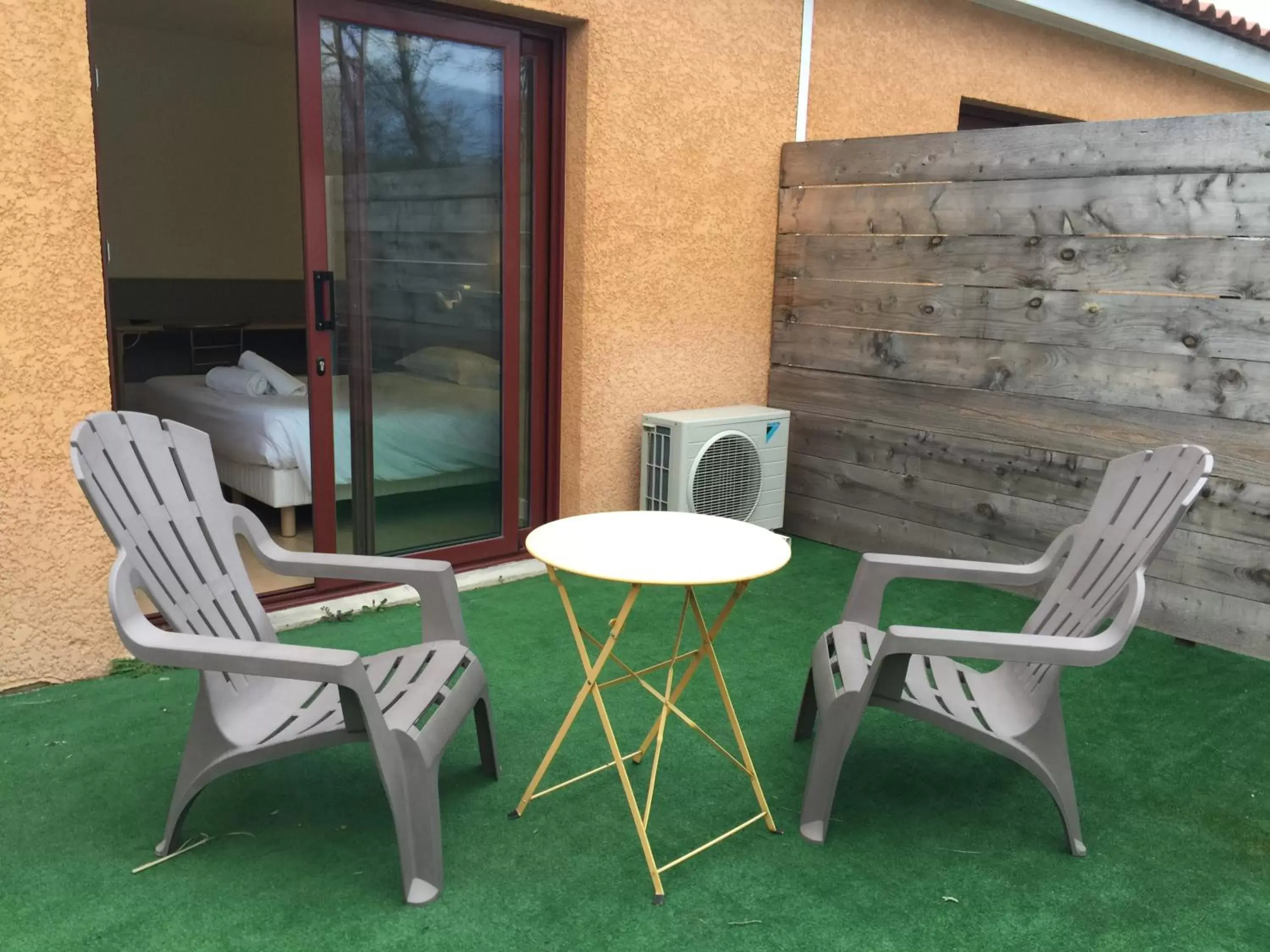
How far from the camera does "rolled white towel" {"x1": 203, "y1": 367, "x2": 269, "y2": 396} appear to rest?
574cm

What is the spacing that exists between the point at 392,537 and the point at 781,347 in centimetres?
239

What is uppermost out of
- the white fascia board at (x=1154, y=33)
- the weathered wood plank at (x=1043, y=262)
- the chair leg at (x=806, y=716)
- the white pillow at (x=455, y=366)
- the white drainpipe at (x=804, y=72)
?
the white fascia board at (x=1154, y=33)

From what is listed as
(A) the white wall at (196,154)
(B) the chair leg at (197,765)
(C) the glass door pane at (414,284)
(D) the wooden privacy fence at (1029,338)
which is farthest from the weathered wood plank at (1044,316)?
(A) the white wall at (196,154)

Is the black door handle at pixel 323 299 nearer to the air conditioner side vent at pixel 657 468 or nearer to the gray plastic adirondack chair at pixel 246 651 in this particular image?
the gray plastic adirondack chair at pixel 246 651

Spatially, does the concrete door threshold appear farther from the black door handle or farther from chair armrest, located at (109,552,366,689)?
chair armrest, located at (109,552,366,689)

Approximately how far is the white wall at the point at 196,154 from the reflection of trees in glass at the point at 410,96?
376 cm

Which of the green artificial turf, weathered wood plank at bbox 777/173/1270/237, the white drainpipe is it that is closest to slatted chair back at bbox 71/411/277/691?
the green artificial turf

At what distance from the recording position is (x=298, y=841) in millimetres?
2621

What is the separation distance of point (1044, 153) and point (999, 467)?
1.39 m

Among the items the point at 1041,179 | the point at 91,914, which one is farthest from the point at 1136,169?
the point at 91,914

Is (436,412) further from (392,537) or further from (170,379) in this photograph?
(170,379)

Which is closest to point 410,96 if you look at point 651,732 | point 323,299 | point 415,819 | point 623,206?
point 323,299

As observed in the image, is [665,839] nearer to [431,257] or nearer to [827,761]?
[827,761]

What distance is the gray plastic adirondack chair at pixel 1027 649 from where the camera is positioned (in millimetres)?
2512
